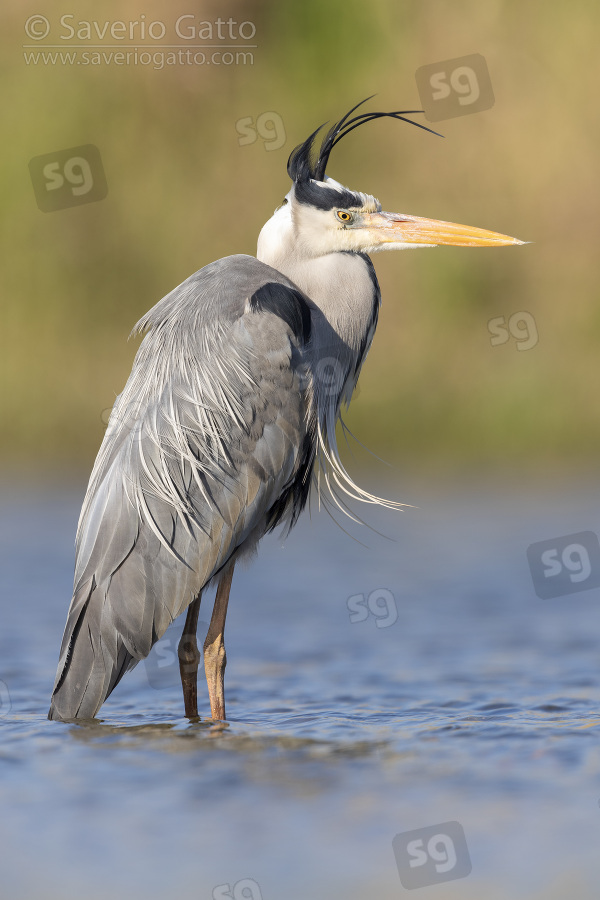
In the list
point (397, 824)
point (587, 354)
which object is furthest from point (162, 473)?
point (587, 354)

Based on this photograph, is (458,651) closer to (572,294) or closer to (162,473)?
(162,473)

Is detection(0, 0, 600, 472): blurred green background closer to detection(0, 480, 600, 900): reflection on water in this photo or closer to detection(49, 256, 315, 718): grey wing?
detection(0, 480, 600, 900): reflection on water

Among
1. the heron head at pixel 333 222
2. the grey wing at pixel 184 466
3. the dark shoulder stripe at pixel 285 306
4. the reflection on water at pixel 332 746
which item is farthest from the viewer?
the heron head at pixel 333 222

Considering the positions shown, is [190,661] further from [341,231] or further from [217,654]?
[341,231]

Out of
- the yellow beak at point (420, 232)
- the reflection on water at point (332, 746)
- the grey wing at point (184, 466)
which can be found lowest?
the reflection on water at point (332, 746)

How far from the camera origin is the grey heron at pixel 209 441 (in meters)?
5.28

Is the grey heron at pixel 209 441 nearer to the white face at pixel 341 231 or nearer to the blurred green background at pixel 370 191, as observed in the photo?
the white face at pixel 341 231

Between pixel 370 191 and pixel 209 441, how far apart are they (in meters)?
6.64

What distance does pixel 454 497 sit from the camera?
31.4ft

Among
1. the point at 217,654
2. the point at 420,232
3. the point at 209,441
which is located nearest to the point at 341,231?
the point at 420,232

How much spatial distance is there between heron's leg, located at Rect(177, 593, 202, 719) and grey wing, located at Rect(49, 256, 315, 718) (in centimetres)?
32

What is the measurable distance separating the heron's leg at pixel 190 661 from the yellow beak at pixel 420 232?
5.82ft

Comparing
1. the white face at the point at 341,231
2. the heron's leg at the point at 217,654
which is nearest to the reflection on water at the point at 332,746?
the heron's leg at the point at 217,654

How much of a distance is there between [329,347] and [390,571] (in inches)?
106
